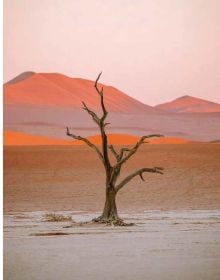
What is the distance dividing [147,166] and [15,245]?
4.51ft

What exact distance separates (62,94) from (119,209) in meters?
0.98

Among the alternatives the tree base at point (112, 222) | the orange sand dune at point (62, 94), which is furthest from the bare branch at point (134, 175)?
the orange sand dune at point (62, 94)

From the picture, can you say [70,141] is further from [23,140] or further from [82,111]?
[23,140]

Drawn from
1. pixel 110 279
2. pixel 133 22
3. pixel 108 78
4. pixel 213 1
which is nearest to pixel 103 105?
pixel 108 78

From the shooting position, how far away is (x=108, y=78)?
582 cm

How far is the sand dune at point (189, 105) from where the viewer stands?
5906mm

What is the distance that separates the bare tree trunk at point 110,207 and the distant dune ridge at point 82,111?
1.69ft

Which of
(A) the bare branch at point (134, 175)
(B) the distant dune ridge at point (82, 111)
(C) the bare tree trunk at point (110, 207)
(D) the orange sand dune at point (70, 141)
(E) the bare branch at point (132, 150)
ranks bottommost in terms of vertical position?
(C) the bare tree trunk at point (110, 207)

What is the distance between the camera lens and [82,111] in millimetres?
5898

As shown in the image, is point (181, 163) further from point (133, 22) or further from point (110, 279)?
point (110, 279)

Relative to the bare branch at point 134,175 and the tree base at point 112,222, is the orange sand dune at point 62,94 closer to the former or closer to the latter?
the bare branch at point 134,175

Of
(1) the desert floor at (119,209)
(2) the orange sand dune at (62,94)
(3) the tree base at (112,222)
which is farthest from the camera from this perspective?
(2) the orange sand dune at (62,94)

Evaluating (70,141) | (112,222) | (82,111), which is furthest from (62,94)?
(112,222)

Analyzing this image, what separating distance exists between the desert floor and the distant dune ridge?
150mm
